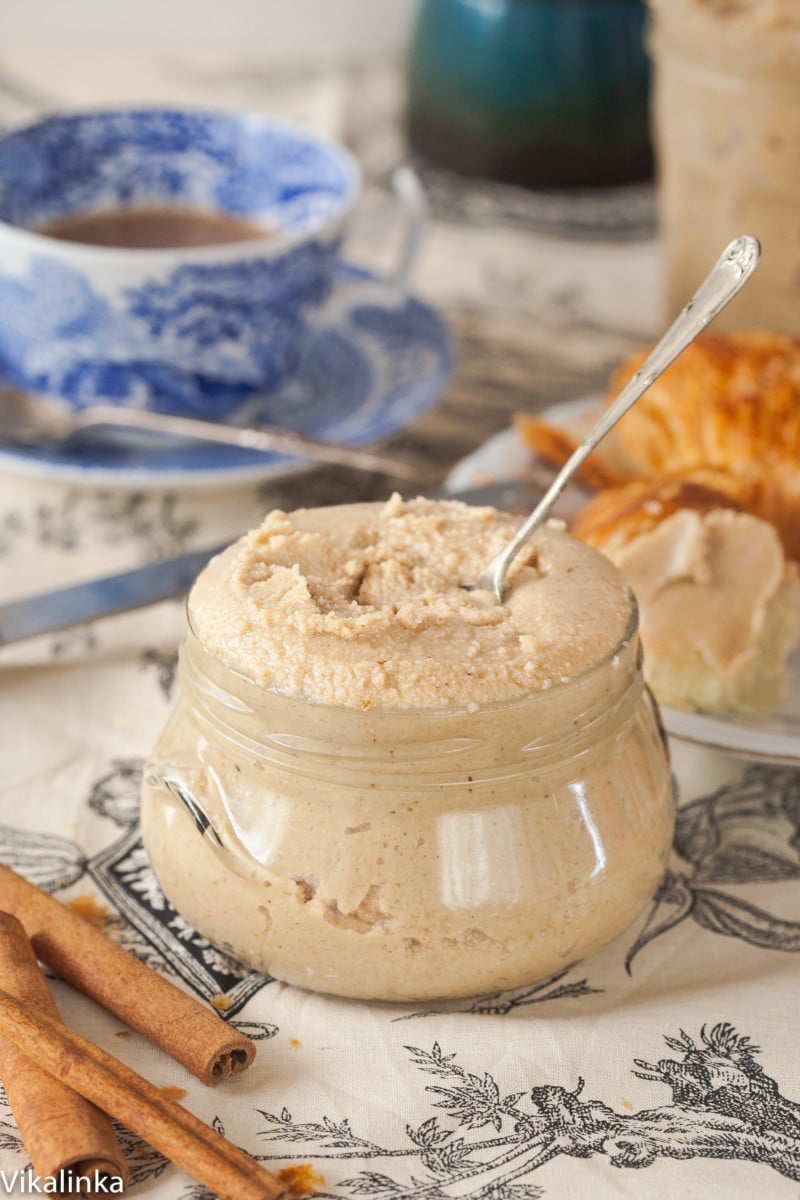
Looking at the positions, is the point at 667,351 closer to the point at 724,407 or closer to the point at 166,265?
the point at 724,407

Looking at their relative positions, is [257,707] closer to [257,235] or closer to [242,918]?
[242,918]

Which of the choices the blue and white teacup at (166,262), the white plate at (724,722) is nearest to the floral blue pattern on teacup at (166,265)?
the blue and white teacup at (166,262)

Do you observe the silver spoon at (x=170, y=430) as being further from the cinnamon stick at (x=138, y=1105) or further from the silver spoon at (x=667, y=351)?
the cinnamon stick at (x=138, y=1105)

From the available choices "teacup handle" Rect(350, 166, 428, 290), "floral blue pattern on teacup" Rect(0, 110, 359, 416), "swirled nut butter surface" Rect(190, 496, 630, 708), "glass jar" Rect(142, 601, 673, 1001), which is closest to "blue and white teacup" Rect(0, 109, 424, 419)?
"floral blue pattern on teacup" Rect(0, 110, 359, 416)

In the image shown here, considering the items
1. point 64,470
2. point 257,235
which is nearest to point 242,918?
point 64,470

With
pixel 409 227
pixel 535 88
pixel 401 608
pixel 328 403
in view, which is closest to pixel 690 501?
pixel 401 608

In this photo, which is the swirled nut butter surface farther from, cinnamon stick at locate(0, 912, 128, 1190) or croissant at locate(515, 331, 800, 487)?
croissant at locate(515, 331, 800, 487)
